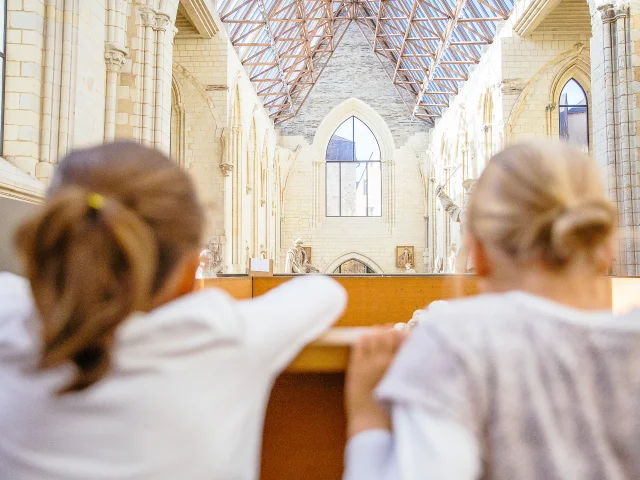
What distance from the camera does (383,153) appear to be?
2253cm

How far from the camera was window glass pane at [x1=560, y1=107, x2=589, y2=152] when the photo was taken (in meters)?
11.5

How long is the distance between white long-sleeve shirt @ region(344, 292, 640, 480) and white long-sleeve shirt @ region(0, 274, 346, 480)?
0.67 feet

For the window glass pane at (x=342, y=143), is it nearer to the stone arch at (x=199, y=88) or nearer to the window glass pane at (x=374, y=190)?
the window glass pane at (x=374, y=190)

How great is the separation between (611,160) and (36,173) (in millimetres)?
6243

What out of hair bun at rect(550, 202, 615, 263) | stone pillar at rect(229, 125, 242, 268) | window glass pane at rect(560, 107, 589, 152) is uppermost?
window glass pane at rect(560, 107, 589, 152)

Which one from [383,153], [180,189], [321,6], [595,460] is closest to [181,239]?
[180,189]

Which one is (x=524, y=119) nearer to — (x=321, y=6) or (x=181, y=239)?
(x=321, y=6)

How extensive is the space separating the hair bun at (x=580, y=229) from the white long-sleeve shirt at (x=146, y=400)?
0.41 metres

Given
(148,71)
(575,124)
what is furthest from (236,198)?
(575,124)

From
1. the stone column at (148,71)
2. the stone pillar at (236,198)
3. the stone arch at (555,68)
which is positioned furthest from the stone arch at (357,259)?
the stone column at (148,71)

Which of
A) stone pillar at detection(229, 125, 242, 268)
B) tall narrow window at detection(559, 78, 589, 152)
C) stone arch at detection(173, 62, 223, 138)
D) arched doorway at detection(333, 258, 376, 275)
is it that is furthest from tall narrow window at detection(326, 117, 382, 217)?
tall narrow window at detection(559, 78, 589, 152)

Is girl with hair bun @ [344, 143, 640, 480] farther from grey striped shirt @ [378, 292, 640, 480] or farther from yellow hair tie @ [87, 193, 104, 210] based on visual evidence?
yellow hair tie @ [87, 193, 104, 210]

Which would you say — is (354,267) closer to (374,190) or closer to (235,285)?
(374,190)

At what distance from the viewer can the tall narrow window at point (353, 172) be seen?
22.4m
